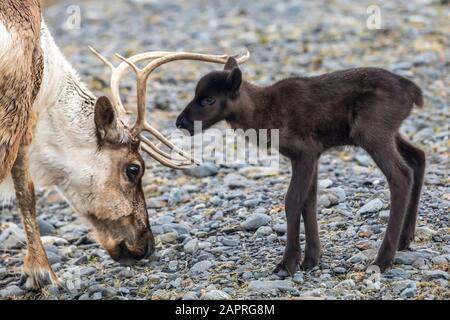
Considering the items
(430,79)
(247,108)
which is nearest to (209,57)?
(247,108)

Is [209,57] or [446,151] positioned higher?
[209,57]

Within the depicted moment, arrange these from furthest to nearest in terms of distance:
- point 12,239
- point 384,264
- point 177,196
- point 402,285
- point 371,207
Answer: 1. point 177,196
2. point 12,239
3. point 371,207
4. point 384,264
5. point 402,285

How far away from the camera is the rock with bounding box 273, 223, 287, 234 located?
8.20 meters

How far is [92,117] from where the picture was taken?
808cm

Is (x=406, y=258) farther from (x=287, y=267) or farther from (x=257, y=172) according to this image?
(x=257, y=172)

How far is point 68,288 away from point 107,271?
457mm

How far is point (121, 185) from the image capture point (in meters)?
7.96

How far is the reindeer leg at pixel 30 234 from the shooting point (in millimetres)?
7898

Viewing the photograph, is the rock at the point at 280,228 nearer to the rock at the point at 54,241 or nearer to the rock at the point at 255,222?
the rock at the point at 255,222

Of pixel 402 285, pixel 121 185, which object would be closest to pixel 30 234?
pixel 121 185

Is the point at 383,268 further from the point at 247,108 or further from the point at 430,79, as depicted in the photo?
the point at 430,79

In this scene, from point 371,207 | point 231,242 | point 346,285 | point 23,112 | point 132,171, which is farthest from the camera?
point 371,207

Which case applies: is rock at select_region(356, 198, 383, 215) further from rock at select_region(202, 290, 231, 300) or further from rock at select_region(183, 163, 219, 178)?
rock at select_region(183, 163, 219, 178)

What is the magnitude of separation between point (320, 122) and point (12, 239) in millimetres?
3800
